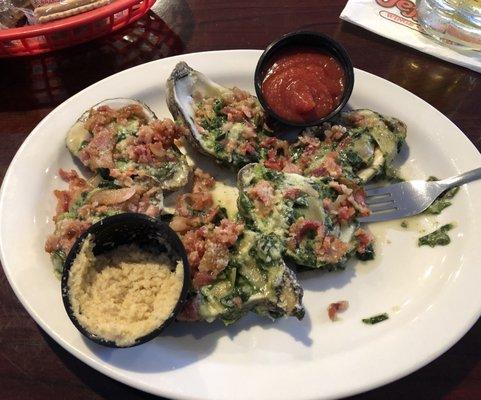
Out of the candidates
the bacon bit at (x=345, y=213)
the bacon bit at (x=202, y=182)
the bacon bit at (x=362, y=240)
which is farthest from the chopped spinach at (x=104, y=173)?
the bacon bit at (x=362, y=240)

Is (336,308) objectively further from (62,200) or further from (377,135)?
(62,200)

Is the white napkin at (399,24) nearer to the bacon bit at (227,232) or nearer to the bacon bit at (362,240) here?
the bacon bit at (362,240)

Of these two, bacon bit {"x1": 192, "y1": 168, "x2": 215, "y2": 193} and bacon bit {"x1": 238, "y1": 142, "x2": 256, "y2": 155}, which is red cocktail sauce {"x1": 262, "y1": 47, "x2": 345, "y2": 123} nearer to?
bacon bit {"x1": 238, "y1": 142, "x2": 256, "y2": 155}

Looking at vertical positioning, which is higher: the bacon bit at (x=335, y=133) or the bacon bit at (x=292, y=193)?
the bacon bit at (x=335, y=133)

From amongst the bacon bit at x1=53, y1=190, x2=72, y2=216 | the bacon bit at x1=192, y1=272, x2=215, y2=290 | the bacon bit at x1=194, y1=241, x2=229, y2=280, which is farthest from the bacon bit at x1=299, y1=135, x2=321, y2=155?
the bacon bit at x1=53, y1=190, x2=72, y2=216

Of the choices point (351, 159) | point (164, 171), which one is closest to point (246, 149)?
point (164, 171)
